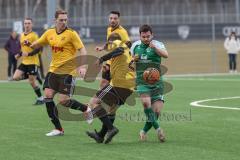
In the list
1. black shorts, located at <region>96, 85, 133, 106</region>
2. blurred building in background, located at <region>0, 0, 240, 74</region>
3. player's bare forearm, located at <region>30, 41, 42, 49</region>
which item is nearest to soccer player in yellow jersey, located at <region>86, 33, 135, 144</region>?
black shorts, located at <region>96, 85, 133, 106</region>

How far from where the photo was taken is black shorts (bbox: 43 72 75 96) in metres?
12.6

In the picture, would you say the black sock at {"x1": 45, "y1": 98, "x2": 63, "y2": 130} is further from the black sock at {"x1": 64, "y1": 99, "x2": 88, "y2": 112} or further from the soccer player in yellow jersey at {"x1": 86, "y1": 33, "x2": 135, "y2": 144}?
the soccer player in yellow jersey at {"x1": 86, "y1": 33, "x2": 135, "y2": 144}

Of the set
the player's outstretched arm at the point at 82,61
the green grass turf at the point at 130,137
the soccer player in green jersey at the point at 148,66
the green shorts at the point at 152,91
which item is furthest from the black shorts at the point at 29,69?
the green shorts at the point at 152,91

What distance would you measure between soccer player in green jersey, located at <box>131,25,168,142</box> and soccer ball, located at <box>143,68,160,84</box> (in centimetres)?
7

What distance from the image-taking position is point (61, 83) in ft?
41.3

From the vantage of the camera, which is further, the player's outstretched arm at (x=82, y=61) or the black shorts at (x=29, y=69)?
the black shorts at (x=29, y=69)

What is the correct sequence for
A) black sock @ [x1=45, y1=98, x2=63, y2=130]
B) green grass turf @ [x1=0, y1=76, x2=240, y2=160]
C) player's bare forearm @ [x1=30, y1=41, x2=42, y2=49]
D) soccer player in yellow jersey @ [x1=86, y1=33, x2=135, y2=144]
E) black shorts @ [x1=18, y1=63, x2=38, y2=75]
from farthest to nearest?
1. black shorts @ [x1=18, y1=63, x2=38, y2=75]
2. player's bare forearm @ [x1=30, y1=41, x2=42, y2=49]
3. black sock @ [x1=45, y1=98, x2=63, y2=130]
4. soccer player in yellow jersey @ [x1=86, y1=33, x2=135, y2=144]
5. green grass turf @ [x1=0, y1=76, x2=240, y2=160]

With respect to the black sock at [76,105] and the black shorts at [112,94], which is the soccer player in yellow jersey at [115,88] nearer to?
the black shorts at [112,94]

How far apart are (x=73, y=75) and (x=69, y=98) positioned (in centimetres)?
50

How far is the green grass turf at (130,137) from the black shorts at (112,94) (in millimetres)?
643

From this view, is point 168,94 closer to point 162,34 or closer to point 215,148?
point 215,148

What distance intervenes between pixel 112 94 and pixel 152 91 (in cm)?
64

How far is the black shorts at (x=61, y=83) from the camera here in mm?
12555

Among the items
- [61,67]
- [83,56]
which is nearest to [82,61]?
[83,56]
